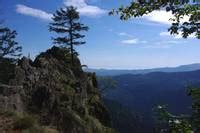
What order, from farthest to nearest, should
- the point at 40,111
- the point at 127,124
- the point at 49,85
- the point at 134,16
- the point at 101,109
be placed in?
the point at 127,124 < the point at 101,109 < the point at 49,85 < the point at 40,111 < the point at 134,16

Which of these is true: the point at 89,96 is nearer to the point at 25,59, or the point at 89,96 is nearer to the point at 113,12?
the point at 25,59

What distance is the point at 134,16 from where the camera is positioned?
6570 millimetres

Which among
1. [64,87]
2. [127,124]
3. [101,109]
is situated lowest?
[127,124]

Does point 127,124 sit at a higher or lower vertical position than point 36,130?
lower

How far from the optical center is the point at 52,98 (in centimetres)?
2477

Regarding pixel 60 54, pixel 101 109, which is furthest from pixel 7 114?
pixel 60 54

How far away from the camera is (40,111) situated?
21.9 meters

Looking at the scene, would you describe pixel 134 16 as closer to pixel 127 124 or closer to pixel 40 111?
pixel 40 111

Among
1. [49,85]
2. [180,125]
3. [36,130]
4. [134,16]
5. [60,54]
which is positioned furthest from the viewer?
[60,54]

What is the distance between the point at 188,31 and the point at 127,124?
15909cm

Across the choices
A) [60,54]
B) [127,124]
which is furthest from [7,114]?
[127,124]

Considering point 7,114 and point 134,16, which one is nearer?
point 134,16

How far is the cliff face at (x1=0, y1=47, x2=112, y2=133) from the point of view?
21.3m

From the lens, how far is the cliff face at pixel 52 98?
838 inches
